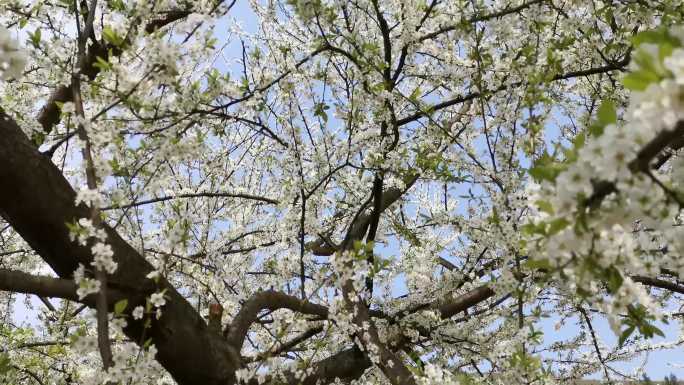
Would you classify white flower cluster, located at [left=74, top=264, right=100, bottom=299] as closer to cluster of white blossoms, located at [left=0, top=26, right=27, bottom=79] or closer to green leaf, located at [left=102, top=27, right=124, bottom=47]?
cluster of white blossoms, located at [left=0, top=26, right=27, bottom=79]

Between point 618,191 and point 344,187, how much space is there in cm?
392

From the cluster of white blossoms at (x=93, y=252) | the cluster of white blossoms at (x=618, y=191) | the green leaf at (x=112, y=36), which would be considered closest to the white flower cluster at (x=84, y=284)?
the cluster of white blossoms at (x=93, y=252)

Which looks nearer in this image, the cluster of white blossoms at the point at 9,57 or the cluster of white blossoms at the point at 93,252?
the cluster of white blossoms at the point at 9,57

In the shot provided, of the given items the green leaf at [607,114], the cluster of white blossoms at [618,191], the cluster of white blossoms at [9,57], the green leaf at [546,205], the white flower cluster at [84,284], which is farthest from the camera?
the white flower cluster at [84,284]

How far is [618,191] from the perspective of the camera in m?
1.20

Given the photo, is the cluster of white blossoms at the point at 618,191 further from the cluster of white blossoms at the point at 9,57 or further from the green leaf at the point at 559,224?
the cluster of white blossoms at the point at 9,57

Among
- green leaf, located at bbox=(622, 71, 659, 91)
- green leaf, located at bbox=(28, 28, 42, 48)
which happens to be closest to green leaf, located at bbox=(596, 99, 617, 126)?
green leaf, located at bbox=(622, 71, 659, 91)

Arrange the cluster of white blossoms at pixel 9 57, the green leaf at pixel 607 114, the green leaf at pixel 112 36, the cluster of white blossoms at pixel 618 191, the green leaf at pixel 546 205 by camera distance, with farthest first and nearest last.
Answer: the green leaf at pixel 112 36
the cluster of white blossoms at pixel 9 57
the green leaf at pixel 546 205
the green leaf at pixel 607 114
the cluster of white blossoms at pixel 618 191

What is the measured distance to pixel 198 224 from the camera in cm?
546

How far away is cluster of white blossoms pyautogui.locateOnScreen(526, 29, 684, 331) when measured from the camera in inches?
40.8

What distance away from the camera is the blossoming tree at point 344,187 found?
4.29 feet

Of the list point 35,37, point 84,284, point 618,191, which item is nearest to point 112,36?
point 35,37

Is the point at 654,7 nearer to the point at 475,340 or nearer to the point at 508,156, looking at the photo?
the point at 508,156

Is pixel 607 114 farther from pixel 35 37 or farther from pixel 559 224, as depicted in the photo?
pixel 35 37
